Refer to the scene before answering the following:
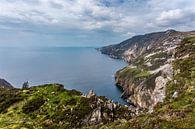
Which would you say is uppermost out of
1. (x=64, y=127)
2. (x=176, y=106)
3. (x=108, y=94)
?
(x=176, y=106)

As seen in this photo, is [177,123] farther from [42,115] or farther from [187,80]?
[42,115]

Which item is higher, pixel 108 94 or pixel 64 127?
pixel 64 127

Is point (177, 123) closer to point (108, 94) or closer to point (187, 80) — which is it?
point (187, 80)

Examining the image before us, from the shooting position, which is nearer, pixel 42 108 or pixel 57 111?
pixel 57 111

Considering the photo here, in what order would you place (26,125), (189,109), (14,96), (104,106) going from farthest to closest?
(14,96), (104,106), (26,125), (189,109)

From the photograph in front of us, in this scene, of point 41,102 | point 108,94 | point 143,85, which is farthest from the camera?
point 108,94

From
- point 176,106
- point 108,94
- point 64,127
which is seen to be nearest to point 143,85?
point 108,94

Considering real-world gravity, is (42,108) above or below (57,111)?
above

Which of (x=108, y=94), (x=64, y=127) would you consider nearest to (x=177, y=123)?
(x=64, y=127)

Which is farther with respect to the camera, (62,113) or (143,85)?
(143,85)
